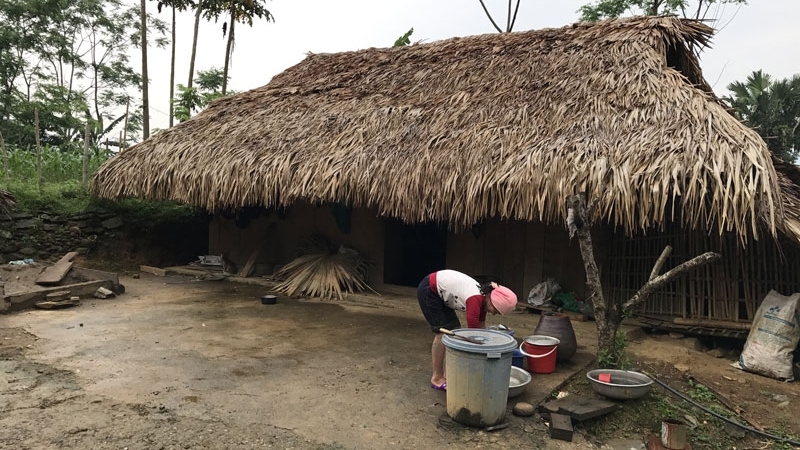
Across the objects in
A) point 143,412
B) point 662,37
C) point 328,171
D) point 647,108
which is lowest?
point 143,412

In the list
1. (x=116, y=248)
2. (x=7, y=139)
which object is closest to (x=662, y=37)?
(x=116, y=248)

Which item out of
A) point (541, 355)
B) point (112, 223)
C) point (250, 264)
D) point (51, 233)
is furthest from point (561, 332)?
point (51, 233)

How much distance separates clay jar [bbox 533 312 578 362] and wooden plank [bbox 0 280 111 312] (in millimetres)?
5873

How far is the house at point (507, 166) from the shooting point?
4496 millimetres

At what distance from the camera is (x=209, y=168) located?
7.02m

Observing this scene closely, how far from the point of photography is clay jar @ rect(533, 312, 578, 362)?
4.24m

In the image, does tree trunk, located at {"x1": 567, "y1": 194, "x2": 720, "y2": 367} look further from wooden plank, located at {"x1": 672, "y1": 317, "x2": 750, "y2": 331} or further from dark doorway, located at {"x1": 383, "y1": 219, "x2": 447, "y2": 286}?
dark doorway, located at {"x1": 383, "y1": 219, "x2": 447, "y2": 286}

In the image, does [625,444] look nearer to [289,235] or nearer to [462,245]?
[462,245]

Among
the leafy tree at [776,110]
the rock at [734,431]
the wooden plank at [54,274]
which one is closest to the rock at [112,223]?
the wooden plank at [54,274]

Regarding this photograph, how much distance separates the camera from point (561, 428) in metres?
3.03

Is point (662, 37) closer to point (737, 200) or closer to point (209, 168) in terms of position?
point (737, 200)

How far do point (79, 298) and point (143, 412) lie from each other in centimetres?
415

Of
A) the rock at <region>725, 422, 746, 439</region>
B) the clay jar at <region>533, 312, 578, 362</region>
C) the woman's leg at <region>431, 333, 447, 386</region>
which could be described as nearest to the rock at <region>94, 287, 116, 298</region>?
the woman's leg at <region>431, 333, 447, 386</region>

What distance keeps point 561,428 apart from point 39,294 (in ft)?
20.5
